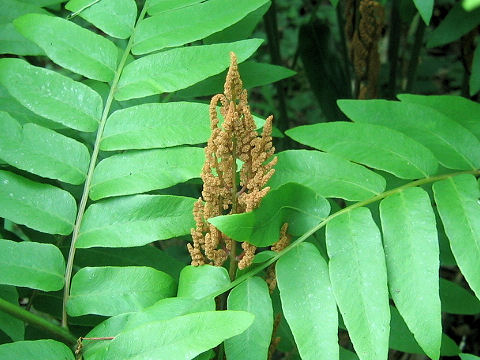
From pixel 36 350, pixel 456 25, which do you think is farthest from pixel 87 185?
pixel 456 25

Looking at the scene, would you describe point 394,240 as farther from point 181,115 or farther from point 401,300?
point 181,115

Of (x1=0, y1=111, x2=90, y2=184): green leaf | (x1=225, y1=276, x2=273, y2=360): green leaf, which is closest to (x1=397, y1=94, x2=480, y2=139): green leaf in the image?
(x1=225, y1=276, x2=273, y2=360): green leaf

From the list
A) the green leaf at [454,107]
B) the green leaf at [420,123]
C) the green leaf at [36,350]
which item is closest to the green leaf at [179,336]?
the green leaf at [36,350]

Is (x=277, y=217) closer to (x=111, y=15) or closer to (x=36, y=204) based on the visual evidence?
(x=36, y=204)

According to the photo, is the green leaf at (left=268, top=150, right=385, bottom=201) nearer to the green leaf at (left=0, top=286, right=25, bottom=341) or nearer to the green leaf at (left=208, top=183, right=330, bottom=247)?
the green leaf at (left=208, top=183, right=330, bottom=247)

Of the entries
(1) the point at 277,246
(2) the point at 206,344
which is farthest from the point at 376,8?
(2) the point at 206,344

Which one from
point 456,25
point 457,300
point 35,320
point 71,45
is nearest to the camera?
point 35,320
